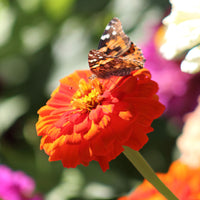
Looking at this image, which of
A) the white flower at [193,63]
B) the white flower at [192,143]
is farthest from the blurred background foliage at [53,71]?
the white flower at [193,63]

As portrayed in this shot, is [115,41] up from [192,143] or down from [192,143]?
up

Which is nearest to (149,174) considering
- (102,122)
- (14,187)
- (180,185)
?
(102,122)

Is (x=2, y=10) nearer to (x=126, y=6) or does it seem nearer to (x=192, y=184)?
(x=126, y=6)

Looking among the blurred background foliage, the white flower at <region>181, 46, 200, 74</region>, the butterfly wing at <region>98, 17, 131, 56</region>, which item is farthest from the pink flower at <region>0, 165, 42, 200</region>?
the white flower at <region>181, 46, 200, 74</region>

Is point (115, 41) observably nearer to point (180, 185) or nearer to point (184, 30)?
point (184, 30)

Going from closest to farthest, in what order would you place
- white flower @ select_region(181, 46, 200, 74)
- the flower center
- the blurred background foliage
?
white flower @ select_region(181, 46, 200, 74) < the flower center < the blurred background foliage

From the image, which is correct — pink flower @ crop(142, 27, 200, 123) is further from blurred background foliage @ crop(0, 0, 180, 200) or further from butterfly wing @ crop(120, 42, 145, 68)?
butterfly wing @ crop(120, 42, 145, 68)

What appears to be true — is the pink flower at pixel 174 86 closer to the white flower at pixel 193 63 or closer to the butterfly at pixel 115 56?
the butterfly at pixel 115 56
